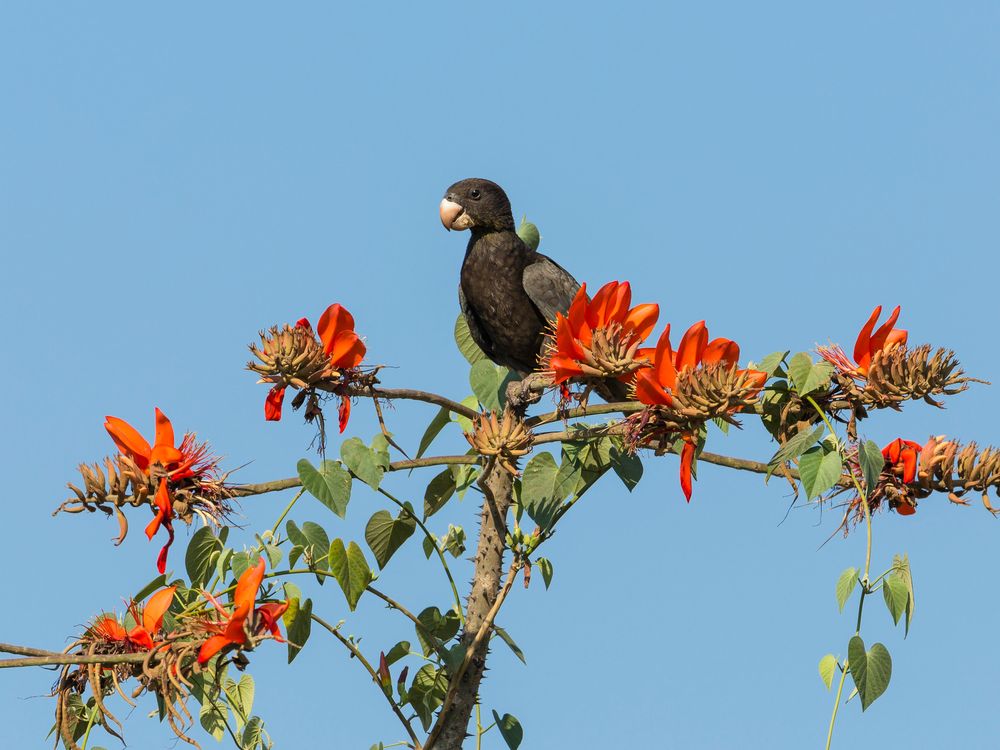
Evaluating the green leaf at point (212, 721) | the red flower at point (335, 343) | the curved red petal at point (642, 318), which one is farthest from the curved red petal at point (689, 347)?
the green leaf at point (212, 721)

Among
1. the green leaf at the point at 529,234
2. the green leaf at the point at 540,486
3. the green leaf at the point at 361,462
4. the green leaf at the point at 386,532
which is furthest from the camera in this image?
the green leaf at the point at 529,234

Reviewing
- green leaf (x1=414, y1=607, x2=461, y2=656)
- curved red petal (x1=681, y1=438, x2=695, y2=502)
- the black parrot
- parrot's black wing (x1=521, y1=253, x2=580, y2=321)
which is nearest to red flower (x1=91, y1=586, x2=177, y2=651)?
green leaf (x1=414, y1=607, x2=461, y2=656)

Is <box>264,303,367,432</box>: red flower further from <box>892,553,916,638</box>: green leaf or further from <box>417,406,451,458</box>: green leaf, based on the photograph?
<box>892,553,916,638</box>: green leaf

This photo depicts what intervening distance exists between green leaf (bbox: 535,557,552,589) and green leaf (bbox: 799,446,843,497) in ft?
3.64

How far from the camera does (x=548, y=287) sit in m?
5.57

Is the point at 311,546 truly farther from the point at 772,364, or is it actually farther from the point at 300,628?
the point at 772,364

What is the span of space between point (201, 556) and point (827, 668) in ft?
5.48

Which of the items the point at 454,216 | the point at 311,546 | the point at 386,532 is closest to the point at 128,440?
the point at 311,546

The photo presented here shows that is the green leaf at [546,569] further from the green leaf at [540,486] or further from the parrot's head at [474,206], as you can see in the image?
the parrot's head at [474,206]

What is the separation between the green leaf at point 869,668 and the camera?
9.48 feet

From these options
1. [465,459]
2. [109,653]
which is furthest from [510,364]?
[109,653]

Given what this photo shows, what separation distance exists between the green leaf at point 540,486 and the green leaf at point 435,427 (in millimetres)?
630

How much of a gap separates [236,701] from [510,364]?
194 cm

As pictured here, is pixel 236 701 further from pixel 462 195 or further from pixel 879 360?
pixel 462 195
